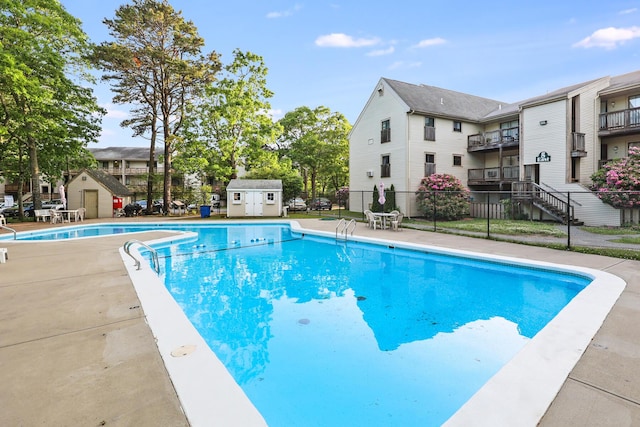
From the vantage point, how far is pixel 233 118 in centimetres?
2295

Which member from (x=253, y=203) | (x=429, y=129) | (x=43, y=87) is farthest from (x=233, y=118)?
(x=429, y=129)

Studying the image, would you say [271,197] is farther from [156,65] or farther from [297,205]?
[156,65]

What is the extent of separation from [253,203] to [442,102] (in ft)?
49.0

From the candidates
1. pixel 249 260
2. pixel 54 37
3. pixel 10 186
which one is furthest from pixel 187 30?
pixel 10 186

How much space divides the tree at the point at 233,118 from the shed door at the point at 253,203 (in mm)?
3257

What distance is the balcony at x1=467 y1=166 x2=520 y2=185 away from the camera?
18.8m

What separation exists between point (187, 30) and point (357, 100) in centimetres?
1352

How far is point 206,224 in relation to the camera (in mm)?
17781

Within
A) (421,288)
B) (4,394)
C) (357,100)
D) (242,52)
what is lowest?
(421,288)

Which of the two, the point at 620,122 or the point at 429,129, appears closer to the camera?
the point at 620,122

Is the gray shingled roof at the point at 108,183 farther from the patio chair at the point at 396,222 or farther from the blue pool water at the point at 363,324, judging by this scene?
the patio chair at the point at 396,222

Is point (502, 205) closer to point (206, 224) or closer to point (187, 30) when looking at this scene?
point (206, 224)

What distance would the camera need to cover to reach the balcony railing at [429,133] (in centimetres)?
1992

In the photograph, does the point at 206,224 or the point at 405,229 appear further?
the point at 206,224
